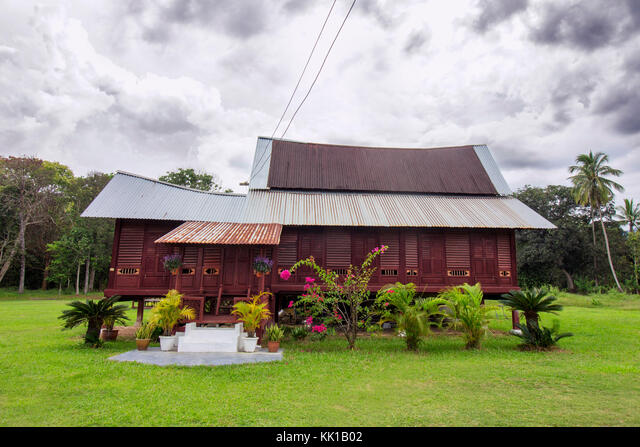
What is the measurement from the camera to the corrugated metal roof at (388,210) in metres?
13.5

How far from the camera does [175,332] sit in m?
10.9

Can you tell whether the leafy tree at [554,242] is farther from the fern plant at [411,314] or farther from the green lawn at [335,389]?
the fern plant at [411,314]

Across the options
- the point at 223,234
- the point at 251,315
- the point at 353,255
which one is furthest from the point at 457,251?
the point at 223,234

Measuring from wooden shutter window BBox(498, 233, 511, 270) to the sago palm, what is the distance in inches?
154

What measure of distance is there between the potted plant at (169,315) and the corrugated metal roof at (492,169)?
1438cm

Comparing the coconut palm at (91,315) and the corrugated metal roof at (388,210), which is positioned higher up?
the corrugated metal roof at (388,210)

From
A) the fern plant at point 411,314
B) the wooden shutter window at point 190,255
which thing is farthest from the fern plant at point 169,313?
the fern plant at point 411,314

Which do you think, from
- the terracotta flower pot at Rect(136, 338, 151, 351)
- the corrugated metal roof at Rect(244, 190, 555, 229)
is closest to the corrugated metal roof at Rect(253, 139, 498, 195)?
the corrugated metal roof at Rect(244, 190, 555, 229)

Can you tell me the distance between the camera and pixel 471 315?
34.0 feet

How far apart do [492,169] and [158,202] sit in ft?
51.1

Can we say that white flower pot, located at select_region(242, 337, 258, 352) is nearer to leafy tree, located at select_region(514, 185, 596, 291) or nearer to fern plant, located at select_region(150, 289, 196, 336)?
fern plant, located at select_region(150, 289, 196, 336)

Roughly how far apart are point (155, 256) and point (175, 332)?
3.46 m

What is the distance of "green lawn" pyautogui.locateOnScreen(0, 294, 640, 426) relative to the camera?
16.5ft

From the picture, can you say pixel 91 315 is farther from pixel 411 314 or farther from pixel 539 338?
pixel 539 338
